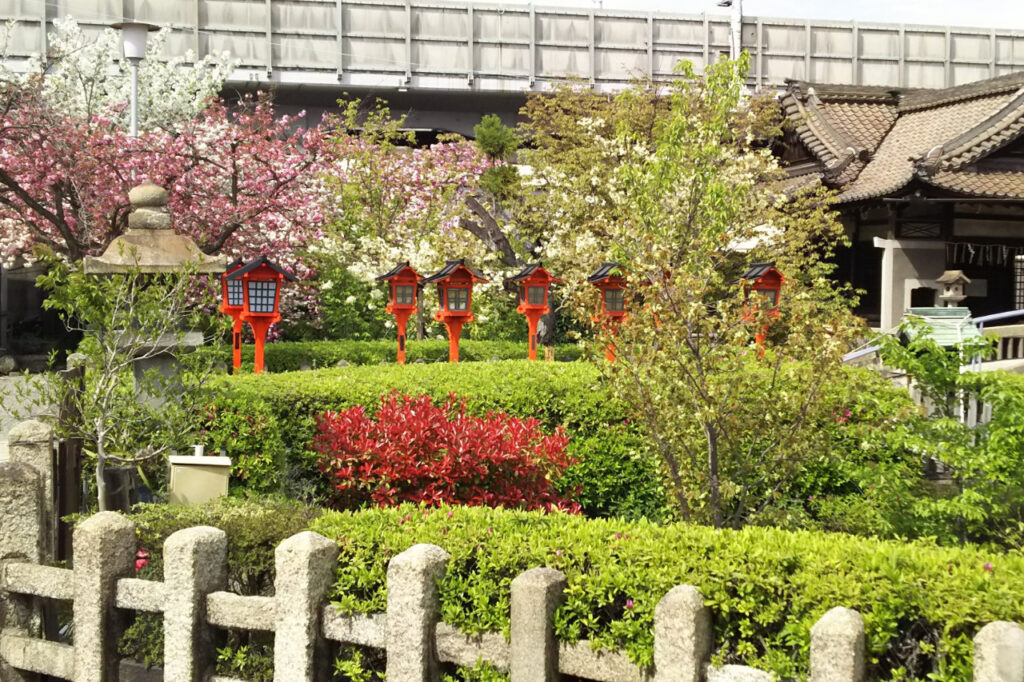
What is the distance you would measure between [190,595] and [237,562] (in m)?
0.53

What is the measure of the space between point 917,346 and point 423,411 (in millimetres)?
3828

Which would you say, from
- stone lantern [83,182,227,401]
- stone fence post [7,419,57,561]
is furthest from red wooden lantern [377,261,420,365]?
stone fence post [7,419,57,561]

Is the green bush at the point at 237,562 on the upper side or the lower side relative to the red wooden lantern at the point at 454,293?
lower

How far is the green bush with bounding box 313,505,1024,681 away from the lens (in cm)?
450

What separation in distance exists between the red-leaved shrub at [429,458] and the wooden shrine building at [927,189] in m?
14.9

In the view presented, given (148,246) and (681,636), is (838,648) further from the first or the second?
(148,246)

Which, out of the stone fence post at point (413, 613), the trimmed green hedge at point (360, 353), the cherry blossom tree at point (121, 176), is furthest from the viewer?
the cherry blossom tree at point (121, 176)

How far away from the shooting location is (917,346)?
7.12 m

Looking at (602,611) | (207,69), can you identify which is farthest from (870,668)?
(207,69)

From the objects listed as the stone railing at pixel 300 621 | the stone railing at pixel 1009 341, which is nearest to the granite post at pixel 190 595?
the stone railing at pixel 300 621

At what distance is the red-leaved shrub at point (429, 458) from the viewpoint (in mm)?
8617

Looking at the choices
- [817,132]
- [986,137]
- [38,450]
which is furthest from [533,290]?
[817,132]

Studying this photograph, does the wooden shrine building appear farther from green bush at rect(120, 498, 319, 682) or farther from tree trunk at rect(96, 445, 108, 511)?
green bush at rect(120, 498, 319, 682)

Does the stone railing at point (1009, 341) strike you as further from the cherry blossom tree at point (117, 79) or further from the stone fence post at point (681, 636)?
the cherry blossom tree at point (117, 79)
